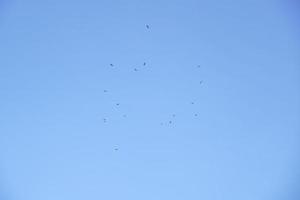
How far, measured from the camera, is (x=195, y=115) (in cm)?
180

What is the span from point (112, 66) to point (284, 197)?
160 centimetres

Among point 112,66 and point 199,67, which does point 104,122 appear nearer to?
point 112,66

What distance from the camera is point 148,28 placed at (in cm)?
171

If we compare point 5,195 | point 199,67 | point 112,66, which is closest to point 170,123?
point 199,67

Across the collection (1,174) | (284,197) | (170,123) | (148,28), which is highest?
(148,28)

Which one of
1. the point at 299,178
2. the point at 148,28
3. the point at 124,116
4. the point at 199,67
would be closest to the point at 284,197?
the point at 299,178

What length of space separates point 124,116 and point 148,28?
62 centimetres

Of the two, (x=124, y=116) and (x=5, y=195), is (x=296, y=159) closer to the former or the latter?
(x=124, y=116)

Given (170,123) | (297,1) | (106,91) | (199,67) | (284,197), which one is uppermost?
(297,1)

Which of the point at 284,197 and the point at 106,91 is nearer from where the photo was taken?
the point at 106,91

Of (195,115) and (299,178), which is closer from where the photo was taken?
(195,115)

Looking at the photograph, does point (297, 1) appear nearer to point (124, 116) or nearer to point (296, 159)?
point (296, 159)

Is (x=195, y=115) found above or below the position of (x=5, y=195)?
above

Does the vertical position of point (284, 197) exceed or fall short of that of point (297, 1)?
it falls short
